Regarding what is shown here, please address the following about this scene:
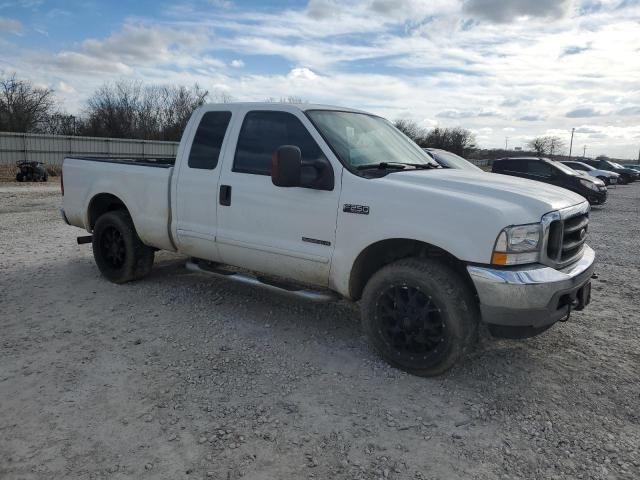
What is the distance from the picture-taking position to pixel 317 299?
4.29 metres

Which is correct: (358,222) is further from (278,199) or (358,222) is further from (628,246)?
(628,246)

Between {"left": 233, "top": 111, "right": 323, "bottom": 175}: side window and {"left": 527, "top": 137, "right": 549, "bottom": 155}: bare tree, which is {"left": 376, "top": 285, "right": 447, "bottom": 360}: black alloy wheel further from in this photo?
{"left": 527, "top": 137, "right": 549, "bottom": 155}: bare tree

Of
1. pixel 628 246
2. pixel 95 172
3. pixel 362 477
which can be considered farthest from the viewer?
pixel 628 246

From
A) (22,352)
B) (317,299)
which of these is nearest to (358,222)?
(317,299)

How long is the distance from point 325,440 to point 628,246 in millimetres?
8672

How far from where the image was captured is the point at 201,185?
4.96 metres

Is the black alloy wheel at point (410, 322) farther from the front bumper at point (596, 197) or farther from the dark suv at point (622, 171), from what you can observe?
the dark suv at point (622, 171)

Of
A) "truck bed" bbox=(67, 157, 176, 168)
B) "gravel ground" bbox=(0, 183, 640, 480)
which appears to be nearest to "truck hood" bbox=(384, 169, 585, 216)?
"gravel ground" bbox=(0, 183, 640, 480)

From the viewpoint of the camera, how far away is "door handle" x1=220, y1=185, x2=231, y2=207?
4.73 m

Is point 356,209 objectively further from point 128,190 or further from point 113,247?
point 113,247

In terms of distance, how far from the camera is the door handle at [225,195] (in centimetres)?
473

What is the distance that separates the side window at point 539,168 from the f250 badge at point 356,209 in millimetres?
15040

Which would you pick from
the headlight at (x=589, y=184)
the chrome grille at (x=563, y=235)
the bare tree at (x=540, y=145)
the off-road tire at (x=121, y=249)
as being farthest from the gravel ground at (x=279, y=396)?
the bare tree at (x=540, y=145)

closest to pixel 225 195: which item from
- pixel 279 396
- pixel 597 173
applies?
pixel 279 396
